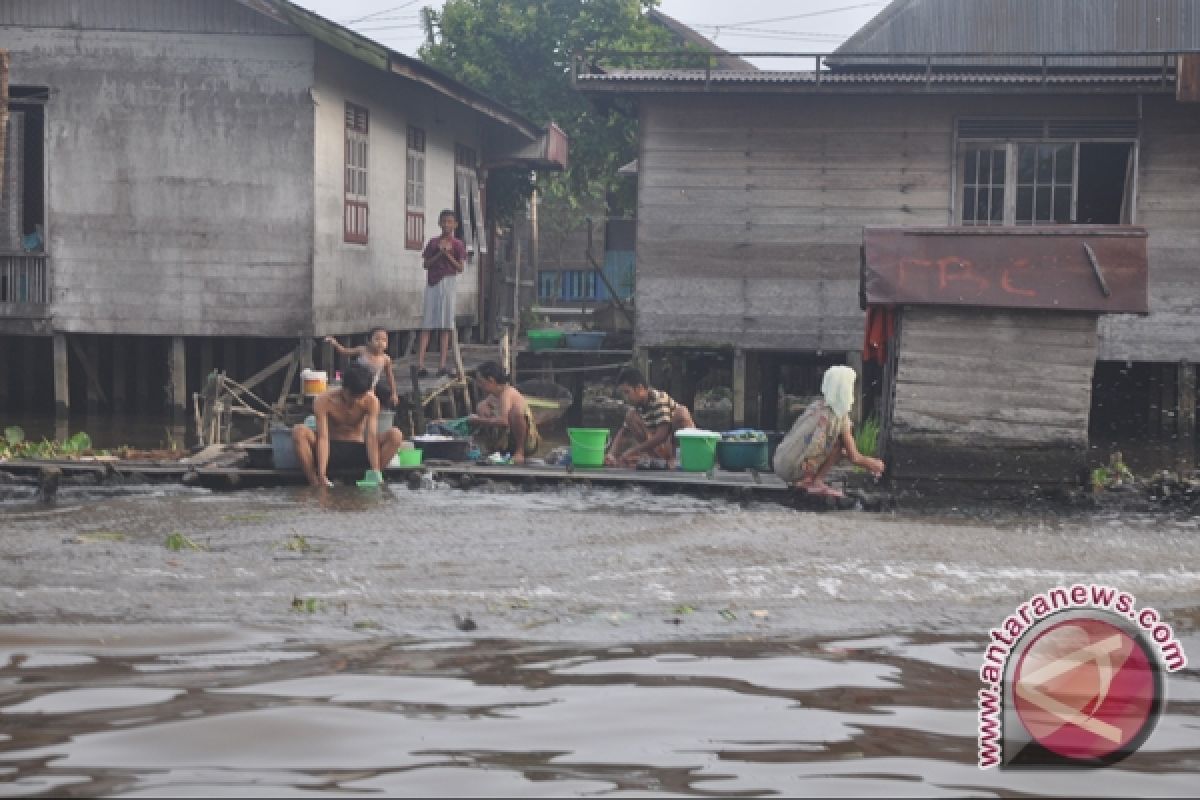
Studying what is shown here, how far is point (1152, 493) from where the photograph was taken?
12.5 metres

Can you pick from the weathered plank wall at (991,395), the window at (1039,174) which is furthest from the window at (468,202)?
the weathered plank wall at (991,395)

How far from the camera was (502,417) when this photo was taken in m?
14.0

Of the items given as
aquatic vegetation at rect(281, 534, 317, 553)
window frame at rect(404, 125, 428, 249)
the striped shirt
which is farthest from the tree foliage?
aquatic vegetation at rect(281, 534, 317, 553)

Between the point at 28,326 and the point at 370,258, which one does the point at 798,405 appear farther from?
the point at 28,326

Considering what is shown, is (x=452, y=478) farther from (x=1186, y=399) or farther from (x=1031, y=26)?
(x=1031, y=26)

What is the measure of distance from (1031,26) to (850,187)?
7.80 meters

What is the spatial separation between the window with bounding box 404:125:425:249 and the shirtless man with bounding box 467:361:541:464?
7587 mm

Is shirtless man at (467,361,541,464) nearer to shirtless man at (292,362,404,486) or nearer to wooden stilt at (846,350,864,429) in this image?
shirtless man at (292,362,404,486)

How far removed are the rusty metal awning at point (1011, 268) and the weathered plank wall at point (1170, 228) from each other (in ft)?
15.6

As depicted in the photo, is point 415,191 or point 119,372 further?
point 415,191

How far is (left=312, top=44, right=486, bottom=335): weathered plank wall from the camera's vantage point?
17.5 m

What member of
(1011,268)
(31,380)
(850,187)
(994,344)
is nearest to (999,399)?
(994,344)

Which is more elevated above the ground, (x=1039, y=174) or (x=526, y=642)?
(x=1039, y=174)

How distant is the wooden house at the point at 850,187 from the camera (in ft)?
56.3
